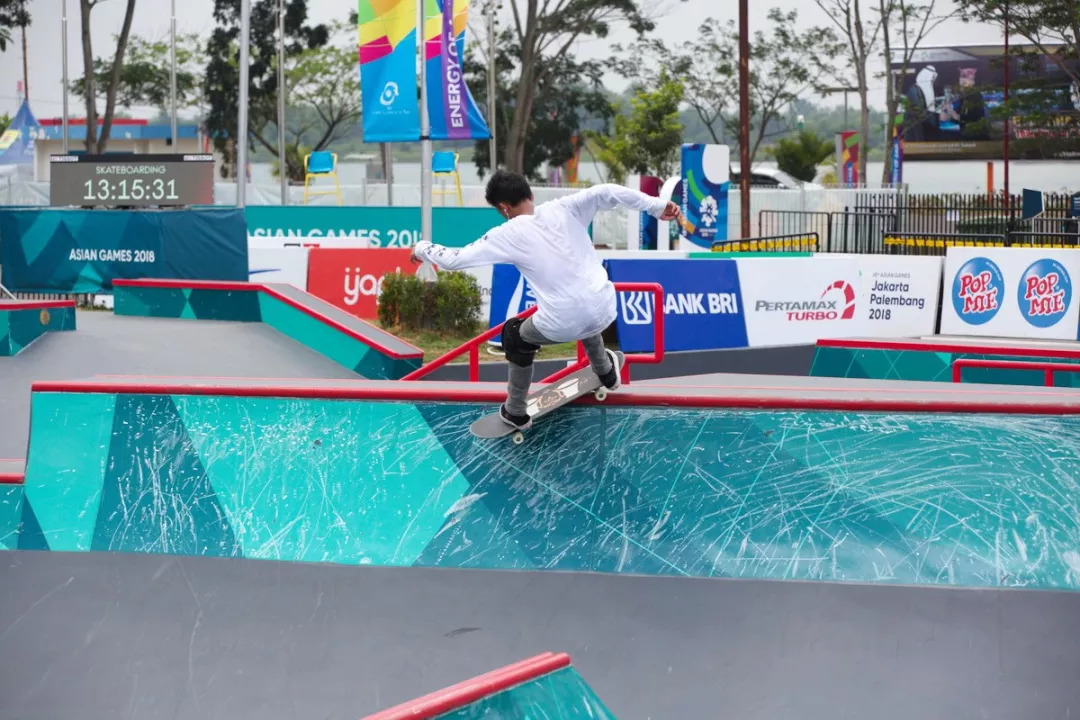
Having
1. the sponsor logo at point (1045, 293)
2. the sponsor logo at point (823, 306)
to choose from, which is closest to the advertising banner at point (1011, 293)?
the sponsor logo at point (1045, 293)

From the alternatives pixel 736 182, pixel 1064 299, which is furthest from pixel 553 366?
pixel 736 182

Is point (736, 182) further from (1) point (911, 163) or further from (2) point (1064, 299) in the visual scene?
(2) point (1064, 299)

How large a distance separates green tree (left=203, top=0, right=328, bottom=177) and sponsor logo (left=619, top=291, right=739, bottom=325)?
1654 inches

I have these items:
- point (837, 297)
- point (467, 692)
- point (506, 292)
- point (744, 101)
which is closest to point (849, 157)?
point (744, 101)

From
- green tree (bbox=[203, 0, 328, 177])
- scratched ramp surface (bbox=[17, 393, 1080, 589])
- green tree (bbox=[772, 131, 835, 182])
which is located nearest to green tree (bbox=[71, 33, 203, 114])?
green tree (bbox=[203, 0, 328, 177])

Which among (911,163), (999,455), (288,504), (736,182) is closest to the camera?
(999,455)

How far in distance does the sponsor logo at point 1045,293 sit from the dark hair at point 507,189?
1328 cm

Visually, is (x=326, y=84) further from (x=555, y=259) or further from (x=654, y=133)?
(x=555, y=259)

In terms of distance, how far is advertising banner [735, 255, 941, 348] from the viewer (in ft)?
54.5

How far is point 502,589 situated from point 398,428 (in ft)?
3.53

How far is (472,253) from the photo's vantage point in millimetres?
6020

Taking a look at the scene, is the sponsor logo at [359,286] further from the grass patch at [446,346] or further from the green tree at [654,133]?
the green tree at [654,133]

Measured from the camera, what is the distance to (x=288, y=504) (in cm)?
647

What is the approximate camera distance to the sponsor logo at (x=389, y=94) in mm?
19203
